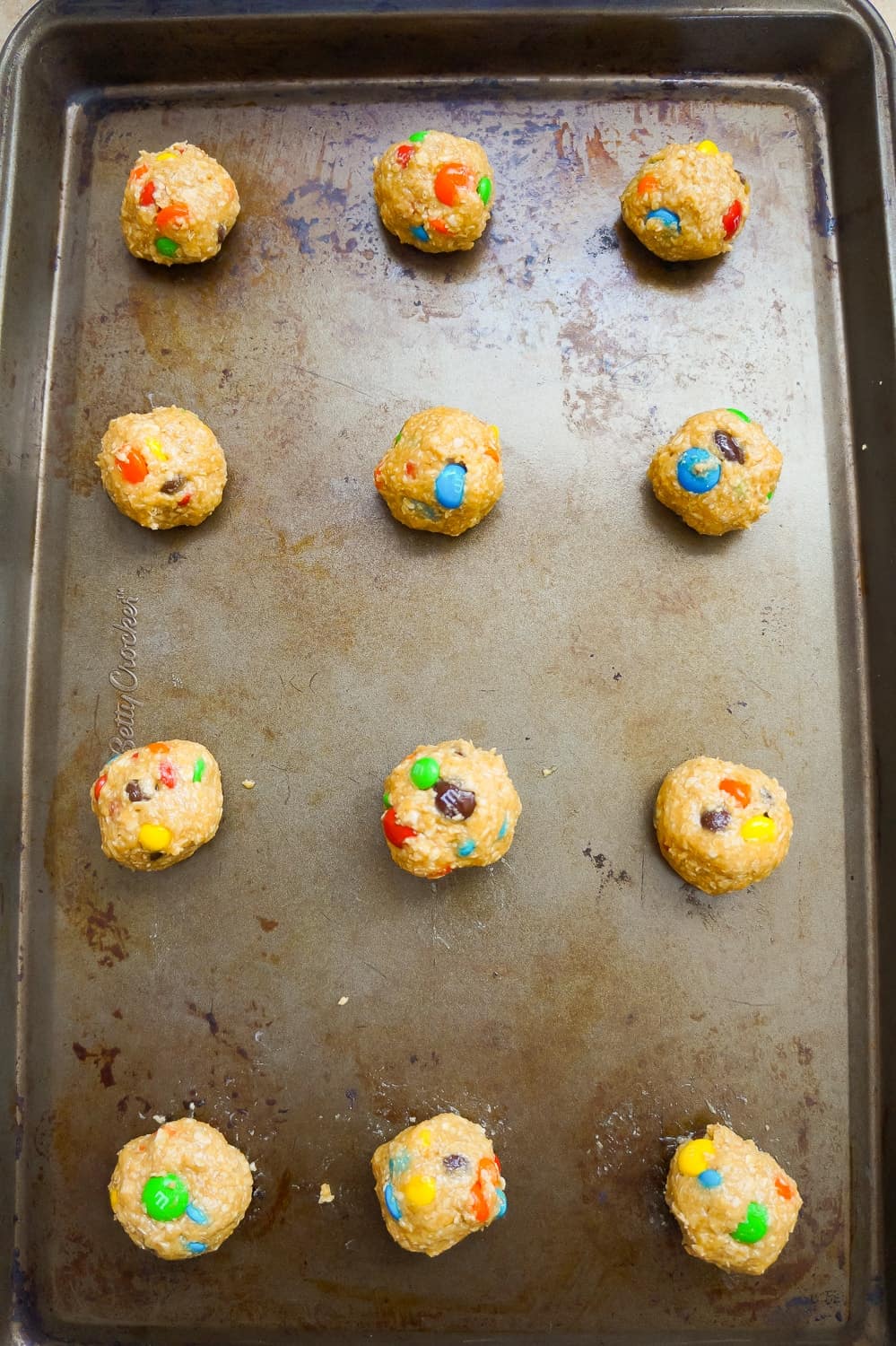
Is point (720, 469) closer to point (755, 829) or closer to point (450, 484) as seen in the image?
point (450, 484)

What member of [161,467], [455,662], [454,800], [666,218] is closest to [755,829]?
[454,800]

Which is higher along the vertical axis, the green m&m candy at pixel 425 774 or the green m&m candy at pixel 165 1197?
the green m&m candy at pixel 425 774

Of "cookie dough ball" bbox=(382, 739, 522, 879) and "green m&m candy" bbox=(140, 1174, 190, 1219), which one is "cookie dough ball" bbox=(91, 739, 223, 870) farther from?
"green m&m candy" bbox=(140, 1174, 190, 1219)

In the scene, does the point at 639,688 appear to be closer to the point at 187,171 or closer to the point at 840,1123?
the point at 840,1123

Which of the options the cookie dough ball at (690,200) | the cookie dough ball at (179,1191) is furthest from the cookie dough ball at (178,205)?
the cookie dough ball at (179,1191)

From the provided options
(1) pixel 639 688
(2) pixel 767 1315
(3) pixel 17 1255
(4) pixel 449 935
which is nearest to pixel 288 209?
(1) pixel 639 688

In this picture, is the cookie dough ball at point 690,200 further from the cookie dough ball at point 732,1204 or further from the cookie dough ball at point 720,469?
the cookie dough ball at point 732,1204
